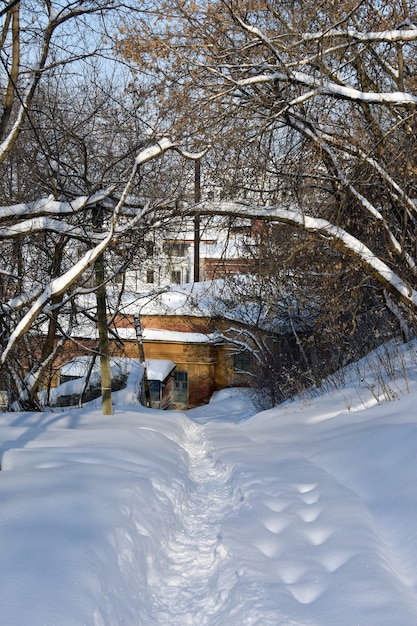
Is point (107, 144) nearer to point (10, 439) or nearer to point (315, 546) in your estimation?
point (10, 439)

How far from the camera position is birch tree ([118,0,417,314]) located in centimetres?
620

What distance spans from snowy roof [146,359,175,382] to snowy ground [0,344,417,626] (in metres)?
17.5

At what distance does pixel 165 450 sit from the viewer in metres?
7.05

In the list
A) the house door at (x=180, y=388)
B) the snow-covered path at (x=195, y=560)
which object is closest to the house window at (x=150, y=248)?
the snow-covered path at (x=195, y=560)

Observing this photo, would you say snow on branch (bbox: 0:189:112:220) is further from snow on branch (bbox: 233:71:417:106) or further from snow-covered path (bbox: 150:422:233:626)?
snow-covered path (bbox: 150:422:233:626)

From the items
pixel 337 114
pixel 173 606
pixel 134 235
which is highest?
pixel 337 114

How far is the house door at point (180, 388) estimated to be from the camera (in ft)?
88.9

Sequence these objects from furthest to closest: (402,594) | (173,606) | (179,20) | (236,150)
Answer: (236,150) < (179,20) < (173,606) < (402,594)

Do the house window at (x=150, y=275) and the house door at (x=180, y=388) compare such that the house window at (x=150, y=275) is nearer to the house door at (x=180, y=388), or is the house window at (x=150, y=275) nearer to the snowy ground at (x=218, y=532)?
the snowy ground at (x=218, y=532)

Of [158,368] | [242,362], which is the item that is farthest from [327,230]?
[242,362]

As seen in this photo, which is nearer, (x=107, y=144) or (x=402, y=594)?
(x=402, y=594)

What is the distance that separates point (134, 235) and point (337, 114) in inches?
149

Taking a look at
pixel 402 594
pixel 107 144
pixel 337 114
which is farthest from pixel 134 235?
pixel 402 594

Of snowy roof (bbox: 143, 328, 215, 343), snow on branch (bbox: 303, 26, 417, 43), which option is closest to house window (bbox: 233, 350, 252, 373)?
snowy roof (bbox: 143, 328, 215, 343)
